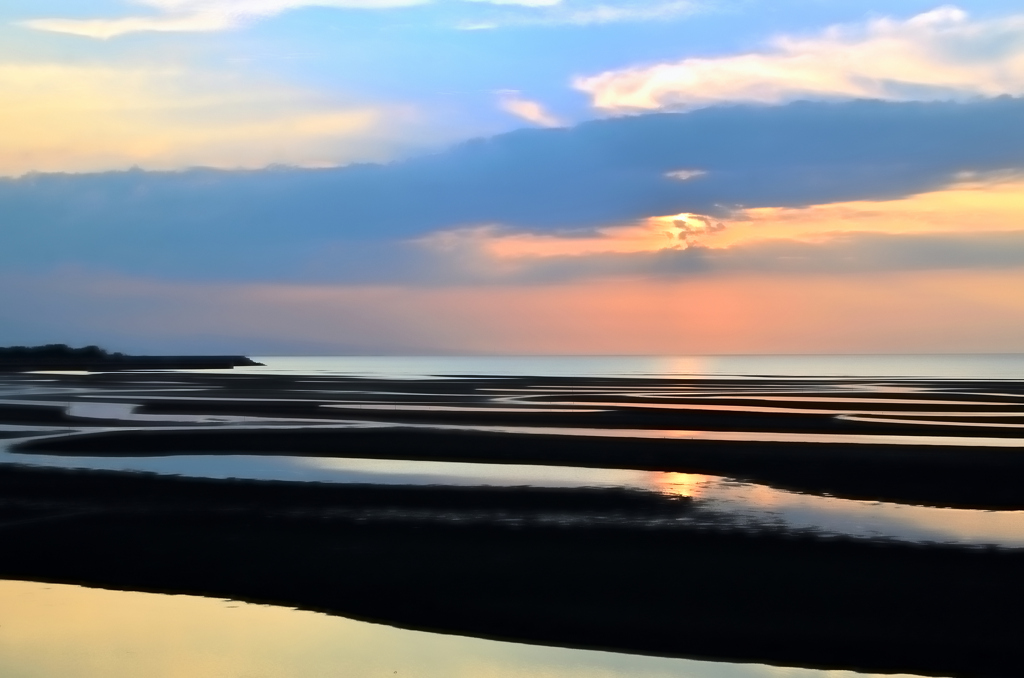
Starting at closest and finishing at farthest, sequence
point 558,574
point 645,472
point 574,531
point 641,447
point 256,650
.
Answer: point 256,650, point 558,574, point 574,531, point 645,472, point 641,447

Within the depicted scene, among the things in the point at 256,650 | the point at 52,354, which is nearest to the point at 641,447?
the point at 256,650

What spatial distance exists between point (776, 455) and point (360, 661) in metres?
21.4

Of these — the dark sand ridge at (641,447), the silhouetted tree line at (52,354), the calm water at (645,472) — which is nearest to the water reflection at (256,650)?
the calm water at (645,472)

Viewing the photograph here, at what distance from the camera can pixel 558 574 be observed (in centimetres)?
1438

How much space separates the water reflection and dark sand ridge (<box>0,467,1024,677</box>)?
466mm

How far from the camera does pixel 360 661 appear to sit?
35.9ft

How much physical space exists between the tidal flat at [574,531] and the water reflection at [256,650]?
0.45 m

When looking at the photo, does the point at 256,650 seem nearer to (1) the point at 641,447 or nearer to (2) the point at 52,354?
(1) the point at 641,447

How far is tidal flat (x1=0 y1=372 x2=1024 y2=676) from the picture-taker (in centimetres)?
1213

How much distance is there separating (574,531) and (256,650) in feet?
24.5

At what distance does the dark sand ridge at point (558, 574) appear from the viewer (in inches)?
455

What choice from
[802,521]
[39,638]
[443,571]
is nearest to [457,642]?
[443,571]

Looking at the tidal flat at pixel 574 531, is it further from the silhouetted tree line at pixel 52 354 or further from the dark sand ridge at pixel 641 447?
the silhouetted tree line at pixel 52 354

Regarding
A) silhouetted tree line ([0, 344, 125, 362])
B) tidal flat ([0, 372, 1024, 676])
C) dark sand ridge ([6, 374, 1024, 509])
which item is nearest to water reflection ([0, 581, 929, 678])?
tidal flat ([0, 372, 1024, 676])
